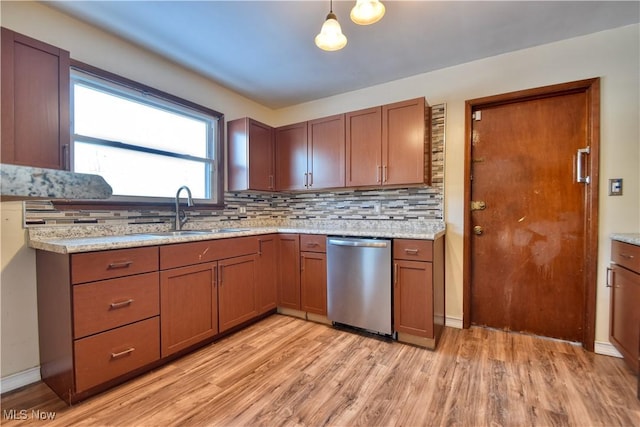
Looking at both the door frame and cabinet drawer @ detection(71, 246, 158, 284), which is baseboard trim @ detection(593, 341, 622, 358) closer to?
the door frame

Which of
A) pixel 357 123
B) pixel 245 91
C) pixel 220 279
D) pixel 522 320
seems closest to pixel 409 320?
pixel 522 320

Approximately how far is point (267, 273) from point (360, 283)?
0.92m

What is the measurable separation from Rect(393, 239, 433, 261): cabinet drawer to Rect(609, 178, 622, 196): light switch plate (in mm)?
1297

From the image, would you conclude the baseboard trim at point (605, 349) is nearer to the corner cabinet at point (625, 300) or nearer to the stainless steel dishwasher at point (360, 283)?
the corner cabinet at point (625, 300)

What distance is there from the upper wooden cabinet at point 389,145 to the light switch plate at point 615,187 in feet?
3.99

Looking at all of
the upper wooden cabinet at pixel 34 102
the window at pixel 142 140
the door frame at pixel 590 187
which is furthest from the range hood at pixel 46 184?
the door frame at pixel 590 187

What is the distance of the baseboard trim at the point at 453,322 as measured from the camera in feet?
8.20

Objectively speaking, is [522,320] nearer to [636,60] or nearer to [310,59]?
[636,60]

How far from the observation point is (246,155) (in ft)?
9.45

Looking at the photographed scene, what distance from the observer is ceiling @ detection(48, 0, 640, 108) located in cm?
178

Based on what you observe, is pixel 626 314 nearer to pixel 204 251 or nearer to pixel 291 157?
pixel 204 251

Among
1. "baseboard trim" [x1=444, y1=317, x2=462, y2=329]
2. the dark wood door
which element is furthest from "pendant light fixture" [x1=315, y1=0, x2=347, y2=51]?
"baseboard trim" [x1=444, y1=317, x2=462, y2=329]

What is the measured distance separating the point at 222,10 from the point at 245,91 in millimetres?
1249

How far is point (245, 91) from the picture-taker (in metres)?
3.03
